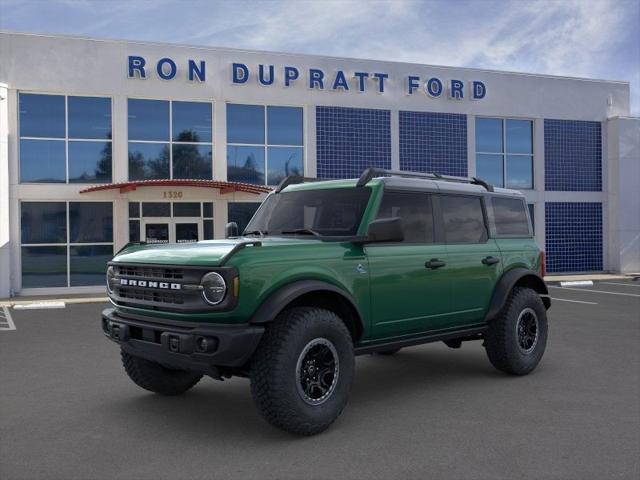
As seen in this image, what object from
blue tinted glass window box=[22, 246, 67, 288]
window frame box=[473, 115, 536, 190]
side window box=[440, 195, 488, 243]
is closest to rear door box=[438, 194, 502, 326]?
side window box=[440, 195, 488, 243]

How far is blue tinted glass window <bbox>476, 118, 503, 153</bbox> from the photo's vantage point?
74.5ft

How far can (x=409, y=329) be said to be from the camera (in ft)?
18.6

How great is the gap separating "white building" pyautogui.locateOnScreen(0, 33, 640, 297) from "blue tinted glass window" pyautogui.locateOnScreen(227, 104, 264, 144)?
0.15 feet

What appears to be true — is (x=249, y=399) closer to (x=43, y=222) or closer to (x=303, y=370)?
(x=303, y=370)

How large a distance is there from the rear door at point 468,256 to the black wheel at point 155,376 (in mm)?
2753

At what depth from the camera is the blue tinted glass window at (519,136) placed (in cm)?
2317

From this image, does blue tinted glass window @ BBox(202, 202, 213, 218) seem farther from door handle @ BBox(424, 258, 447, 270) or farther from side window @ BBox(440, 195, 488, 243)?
door handle @ BBox(424, 258, 447, 270)

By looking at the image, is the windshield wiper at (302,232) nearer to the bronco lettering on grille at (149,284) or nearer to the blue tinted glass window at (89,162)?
the bronco lettering on grille at (149,284)

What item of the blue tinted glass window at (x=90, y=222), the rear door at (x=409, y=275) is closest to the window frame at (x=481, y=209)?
the rear door at (x=409, y=275)

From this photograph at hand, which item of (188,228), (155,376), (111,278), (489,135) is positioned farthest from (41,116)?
(489,135)

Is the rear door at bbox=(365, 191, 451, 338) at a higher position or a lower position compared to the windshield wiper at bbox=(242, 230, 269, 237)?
lower

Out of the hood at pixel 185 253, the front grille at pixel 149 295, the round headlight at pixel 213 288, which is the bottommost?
the front grille at pixel 149 295

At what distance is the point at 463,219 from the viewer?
6473mm

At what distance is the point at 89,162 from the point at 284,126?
6.17 metres
